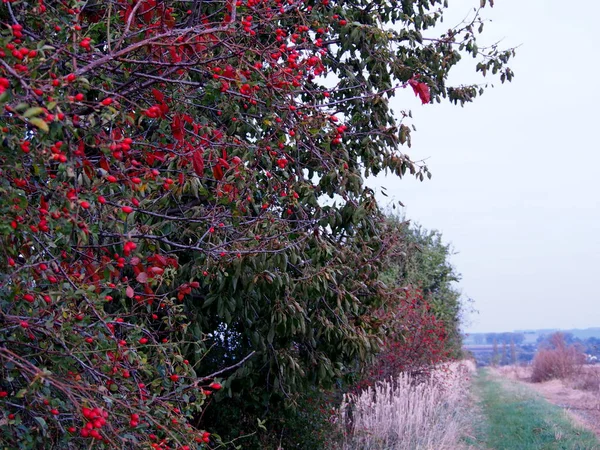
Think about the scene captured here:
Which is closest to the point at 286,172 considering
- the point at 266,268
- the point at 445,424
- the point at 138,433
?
the point at 266,268

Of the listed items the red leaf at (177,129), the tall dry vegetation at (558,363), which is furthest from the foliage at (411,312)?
the tall dry vegetation at (558,363)

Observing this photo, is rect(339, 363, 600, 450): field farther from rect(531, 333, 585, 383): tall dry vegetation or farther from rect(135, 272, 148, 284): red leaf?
rect(531, 333, 585, 383): tall dry vegetation

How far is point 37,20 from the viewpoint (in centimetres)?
325

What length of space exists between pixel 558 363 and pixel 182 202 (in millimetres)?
35867

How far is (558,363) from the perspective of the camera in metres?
37.3

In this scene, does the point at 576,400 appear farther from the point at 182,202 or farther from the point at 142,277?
the point at 142,277

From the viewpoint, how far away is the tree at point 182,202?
8.81 feet

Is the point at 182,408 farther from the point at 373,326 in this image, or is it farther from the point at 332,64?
the point at 332,64

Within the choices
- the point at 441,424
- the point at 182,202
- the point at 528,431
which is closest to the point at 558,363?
the point at 528,431

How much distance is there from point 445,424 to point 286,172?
20.2ft

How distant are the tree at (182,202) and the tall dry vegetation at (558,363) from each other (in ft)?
104

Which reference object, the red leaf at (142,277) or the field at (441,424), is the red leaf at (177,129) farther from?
the field at (441,424)

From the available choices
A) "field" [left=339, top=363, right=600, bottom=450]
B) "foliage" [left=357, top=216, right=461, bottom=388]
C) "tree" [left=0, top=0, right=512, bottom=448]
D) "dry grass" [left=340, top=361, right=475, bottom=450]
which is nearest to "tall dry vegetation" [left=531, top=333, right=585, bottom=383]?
"foliage" [left=357, top=216, right=461, bottom=388]

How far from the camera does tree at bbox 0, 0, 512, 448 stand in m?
2.69
